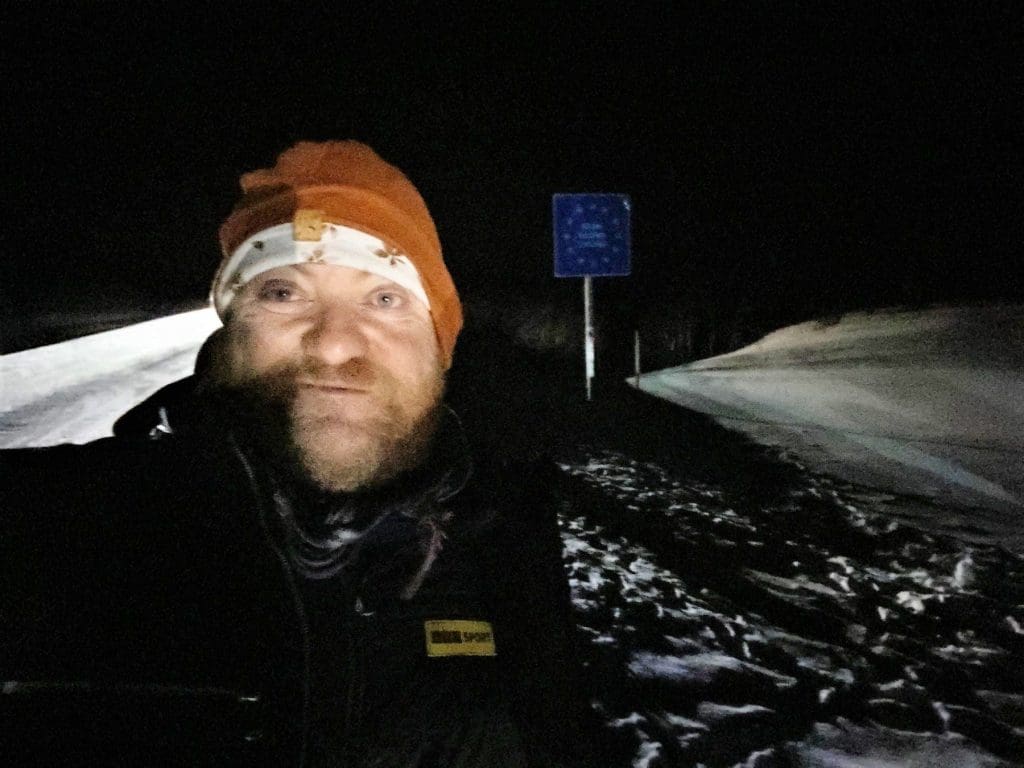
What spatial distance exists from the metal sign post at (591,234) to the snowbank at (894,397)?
2.07 meters

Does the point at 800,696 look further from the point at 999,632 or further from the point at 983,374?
the point at 983,374

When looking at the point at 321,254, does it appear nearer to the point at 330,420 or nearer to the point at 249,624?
the point at 330,420

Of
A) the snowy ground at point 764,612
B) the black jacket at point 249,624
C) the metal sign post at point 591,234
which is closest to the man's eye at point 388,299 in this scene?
the black jacket at point 249,624

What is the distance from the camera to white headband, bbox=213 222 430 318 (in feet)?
3.66

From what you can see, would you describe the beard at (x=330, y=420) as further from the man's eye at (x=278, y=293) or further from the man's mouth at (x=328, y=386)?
the man's eye at (x=278, y=293)

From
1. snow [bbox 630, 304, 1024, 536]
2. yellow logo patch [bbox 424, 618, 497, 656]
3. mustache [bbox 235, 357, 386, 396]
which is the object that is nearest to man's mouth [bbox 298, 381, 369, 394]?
mustache [bbox 235, 357, 386, 396]

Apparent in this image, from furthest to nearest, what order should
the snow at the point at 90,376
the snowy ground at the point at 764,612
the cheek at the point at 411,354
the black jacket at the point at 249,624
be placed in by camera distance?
the snow at the point at 90,376
the snowy ground at the point at 764,612
the cheek at the point at 411,354
the black jacket at the point at 249,624

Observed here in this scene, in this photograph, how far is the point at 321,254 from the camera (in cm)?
111

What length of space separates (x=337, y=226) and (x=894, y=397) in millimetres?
5606

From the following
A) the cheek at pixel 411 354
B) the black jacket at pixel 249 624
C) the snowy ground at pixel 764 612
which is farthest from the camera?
the snowy ground at pixel 764 612

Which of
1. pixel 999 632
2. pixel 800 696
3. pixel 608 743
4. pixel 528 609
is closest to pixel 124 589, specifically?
pixel 528 609

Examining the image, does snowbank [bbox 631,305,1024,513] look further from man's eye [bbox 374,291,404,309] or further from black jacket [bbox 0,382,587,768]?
man's eye [bbox 374,291,404,309]

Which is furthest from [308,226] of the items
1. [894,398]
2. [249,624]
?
[894,398]

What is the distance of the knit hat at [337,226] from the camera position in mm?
1128
